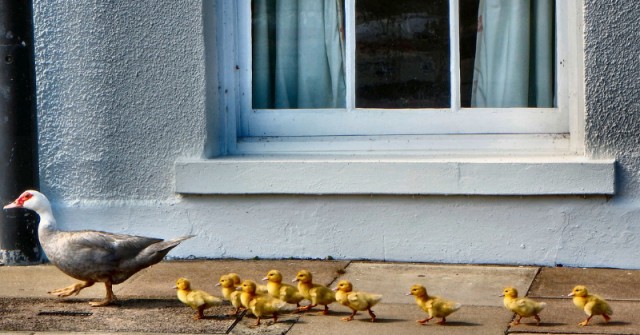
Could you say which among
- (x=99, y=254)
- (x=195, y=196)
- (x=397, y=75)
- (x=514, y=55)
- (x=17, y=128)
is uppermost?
(x=514, y=55)

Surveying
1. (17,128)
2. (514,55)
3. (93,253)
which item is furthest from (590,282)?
(17,128)

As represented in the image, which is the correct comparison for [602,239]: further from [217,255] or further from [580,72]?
[217,255]

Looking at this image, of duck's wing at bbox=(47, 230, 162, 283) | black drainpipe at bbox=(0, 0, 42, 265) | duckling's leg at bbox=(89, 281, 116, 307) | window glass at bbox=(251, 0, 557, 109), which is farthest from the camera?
window glass at bbox=(251, 0, 557, 109)

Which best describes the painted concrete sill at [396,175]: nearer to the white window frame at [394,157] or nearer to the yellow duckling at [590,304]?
the white window frame at [394,157]

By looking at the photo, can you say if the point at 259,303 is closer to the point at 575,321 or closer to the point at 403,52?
the point at 575,321

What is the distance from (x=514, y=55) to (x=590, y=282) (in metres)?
1.74

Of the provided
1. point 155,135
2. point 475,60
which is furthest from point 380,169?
point 155,135

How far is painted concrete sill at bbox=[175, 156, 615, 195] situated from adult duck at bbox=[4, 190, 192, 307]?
3.70 feet

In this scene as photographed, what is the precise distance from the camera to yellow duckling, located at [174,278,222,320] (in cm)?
662

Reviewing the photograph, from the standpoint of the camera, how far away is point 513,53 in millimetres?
8336

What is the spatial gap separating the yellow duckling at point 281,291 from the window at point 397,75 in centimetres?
187

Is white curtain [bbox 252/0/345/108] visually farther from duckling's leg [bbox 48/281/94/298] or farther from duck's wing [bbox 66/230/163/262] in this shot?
duckling's leg [bbox 48/281/94/298]

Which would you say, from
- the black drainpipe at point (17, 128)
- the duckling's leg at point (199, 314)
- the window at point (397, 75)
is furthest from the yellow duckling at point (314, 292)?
the black drainpipe at point (17, 128)

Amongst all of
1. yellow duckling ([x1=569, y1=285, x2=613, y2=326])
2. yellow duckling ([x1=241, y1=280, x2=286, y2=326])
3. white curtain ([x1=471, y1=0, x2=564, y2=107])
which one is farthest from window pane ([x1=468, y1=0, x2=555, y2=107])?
yellow duckling ([x1=241, y1=280, x2=286, y2=326])
